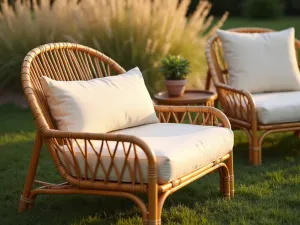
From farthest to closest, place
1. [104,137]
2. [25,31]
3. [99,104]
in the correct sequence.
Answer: [25,31]
[99,104]
[104,137]

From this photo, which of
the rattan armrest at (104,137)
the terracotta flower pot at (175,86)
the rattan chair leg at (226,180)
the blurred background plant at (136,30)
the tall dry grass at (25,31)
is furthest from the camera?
the tall dry grass at (25,31)

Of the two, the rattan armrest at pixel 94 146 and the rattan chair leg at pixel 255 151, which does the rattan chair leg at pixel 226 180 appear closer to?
the rattan armrest at pixel 94 146

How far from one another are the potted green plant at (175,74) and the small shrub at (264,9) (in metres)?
11.6

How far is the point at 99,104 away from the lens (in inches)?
126

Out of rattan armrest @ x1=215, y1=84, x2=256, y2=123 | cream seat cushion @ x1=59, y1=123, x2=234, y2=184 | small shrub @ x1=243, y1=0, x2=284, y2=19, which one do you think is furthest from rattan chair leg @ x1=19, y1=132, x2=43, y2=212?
small shrub @ x1=243, y1=0, x2=284, y2=19

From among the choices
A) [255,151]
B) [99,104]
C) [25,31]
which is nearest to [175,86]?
[255,151]

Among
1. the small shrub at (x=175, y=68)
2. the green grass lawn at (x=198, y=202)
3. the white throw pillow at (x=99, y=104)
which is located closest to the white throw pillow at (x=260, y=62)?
the small shrub at (x=175, y=68)

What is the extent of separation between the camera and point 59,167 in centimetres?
299

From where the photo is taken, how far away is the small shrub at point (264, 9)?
15844 mm

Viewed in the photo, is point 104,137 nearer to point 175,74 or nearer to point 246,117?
point 246,117

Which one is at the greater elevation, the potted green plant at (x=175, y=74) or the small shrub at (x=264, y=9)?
the potted green plant at (x=175, y=74)

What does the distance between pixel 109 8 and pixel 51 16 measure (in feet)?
2.23

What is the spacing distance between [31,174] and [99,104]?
508 millimetres

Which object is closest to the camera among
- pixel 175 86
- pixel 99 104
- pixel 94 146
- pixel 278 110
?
pixel 94 146
